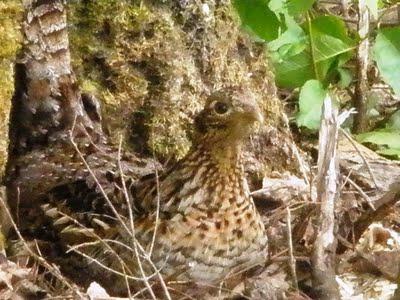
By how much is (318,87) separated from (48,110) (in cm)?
141

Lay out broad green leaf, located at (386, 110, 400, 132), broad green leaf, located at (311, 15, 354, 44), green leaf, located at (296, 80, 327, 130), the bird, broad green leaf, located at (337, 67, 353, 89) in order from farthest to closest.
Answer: broad green leaf, located at (386, 110, 400, 132)
broad green leaf, located at (337, 67, 353, 89)
green leaf, located at (296, 80, 327, 130)
the bird
broad green leaf, located at (311, 15, 354, 44)

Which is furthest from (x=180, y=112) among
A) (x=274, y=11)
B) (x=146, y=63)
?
(x=274, y=11)

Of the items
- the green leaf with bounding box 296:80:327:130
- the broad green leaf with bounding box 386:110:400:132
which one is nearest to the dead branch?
the broad green leaf with bounding box 386:110:400:132

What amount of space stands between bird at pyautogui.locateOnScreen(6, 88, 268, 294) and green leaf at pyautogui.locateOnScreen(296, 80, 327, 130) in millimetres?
179

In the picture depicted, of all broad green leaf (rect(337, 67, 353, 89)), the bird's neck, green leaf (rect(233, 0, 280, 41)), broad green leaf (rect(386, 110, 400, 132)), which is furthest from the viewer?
broad green leaf (rect(386, 110, 400, 132))

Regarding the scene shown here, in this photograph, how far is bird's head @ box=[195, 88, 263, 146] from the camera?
434 cm

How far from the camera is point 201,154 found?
454 cm

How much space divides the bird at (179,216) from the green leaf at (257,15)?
93cm

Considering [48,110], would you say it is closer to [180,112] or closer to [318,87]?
[180,112]

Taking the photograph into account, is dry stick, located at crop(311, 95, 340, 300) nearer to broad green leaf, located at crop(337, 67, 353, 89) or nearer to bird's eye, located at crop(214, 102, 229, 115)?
bird's eye, located at crop(214, 102, 229, 115)

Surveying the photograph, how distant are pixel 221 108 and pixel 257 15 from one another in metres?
1.06

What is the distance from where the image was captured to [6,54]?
4.94 meters

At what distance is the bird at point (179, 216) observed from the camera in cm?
419

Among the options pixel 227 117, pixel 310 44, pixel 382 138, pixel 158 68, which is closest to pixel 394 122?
pixel 382 138
